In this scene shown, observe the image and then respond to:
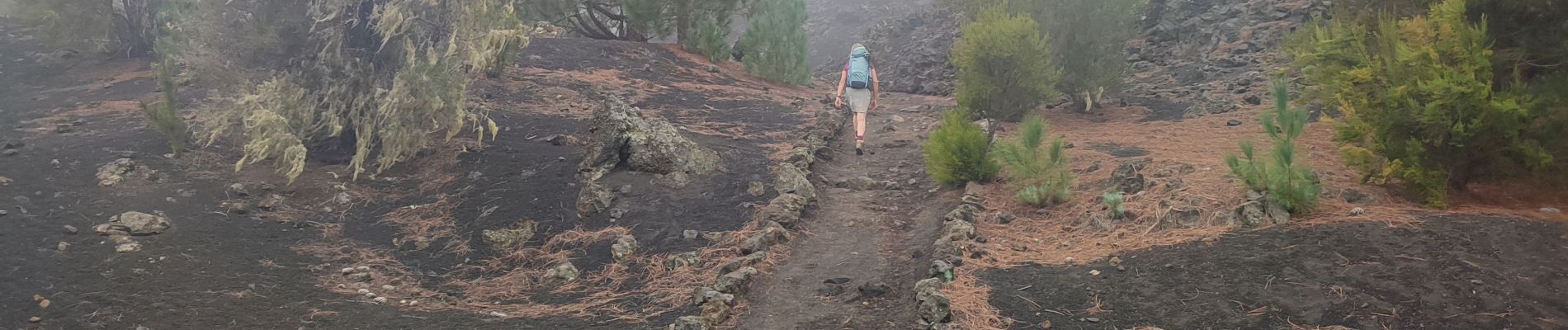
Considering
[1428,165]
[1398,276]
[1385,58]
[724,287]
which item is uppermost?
[1385,58]

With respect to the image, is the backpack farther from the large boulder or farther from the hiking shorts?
the large boulder

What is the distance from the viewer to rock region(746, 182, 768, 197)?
288 inches

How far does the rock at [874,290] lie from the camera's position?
518 cm

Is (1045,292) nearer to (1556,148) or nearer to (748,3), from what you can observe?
(1556,148)

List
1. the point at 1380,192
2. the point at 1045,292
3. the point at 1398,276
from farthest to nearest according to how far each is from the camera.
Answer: the point at 1380,192, the point at 1045,292, the point at 1398,276

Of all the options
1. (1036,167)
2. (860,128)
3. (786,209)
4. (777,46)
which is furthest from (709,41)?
(1036,167)

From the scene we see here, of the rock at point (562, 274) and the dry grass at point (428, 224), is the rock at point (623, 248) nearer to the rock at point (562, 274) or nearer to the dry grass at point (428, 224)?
the rock at point (562, 274)

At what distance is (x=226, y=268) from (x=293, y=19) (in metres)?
3.44

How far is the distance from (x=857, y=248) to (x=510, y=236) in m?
2.44

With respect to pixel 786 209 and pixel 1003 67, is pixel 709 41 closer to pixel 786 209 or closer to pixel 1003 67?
pixel 1003 67

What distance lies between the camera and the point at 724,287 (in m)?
5.27

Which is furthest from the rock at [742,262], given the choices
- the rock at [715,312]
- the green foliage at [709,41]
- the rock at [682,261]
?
the green foliage at [709,41]

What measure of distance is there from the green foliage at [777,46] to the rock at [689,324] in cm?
1138

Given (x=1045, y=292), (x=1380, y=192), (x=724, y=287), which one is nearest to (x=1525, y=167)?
(x=1380, y=192)
